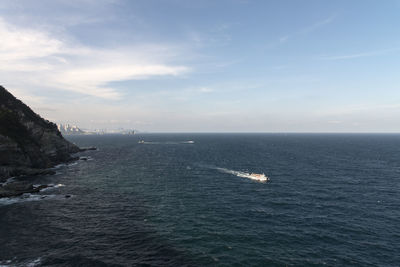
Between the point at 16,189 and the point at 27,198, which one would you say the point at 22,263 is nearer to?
the point at 27,198

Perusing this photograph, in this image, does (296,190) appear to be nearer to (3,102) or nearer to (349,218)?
(349,218)

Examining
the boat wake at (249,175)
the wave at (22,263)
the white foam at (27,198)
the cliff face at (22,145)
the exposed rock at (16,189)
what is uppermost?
the cliff face at (22,145)

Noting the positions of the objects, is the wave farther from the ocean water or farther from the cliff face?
the cliff face

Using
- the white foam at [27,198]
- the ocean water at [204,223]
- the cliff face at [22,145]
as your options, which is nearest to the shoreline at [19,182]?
the cliff face at [22,145]

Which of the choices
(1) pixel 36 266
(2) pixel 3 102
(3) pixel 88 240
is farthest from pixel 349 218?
(2) pixel 3 102

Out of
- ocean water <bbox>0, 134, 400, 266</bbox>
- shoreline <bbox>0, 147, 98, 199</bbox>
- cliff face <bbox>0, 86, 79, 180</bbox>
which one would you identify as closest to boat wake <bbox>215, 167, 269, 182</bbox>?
ocean water <bbox>0, 134, 400, 266</bbox>

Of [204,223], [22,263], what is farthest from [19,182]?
[204,223]

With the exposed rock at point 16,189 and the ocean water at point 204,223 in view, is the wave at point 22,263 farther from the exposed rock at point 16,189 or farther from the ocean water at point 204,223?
the exposed rock at point 16,189

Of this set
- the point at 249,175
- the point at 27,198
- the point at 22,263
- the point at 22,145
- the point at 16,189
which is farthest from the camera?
the point at 22,145
